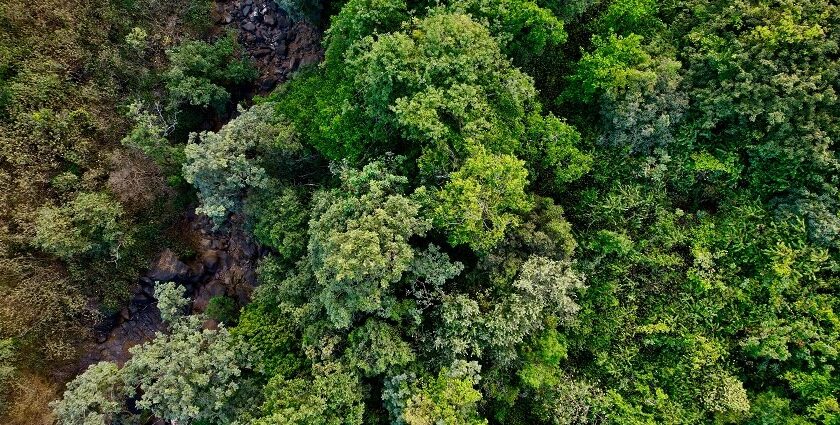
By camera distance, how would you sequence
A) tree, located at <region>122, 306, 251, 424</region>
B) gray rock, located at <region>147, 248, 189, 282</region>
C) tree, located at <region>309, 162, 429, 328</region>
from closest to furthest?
tree, located at <region>309, 162, 429, 328</region>, tree, located at <region>122, 306, 251, 424</region>, gray rock, located at <region>147, 248, 189, 282</region>

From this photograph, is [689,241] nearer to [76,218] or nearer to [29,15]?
[76,218]

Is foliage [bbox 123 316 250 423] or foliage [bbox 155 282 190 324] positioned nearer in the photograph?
foliage [bbox 123 316 250 423]

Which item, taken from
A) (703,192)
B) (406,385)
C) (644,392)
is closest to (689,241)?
(703,192)

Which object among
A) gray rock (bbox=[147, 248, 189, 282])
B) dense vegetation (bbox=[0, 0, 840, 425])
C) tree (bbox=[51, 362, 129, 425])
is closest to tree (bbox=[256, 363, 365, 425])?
dense vegetation (bbox=[0, 0, 840, 425])

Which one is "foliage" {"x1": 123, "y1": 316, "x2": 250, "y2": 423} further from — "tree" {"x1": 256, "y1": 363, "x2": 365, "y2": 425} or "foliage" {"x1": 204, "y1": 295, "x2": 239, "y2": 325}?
"foliage" {"x1": 204, "y1": 295, "x2": 239, "y2": 325}

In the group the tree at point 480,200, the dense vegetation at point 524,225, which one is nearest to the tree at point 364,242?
the dense vegetation at point 524,225

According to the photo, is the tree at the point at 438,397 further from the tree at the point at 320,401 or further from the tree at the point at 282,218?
the tree at the point at 282,218
